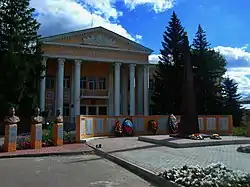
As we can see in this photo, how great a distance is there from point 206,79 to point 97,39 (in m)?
14.8

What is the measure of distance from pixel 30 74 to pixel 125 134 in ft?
43.2

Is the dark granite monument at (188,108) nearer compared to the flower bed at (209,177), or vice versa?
the flower bed at (209,177)

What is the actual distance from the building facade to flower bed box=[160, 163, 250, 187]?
3050 cm

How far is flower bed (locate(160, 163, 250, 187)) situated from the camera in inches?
252

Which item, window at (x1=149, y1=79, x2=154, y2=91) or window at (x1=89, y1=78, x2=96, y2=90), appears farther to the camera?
window at (x1=149, y1=79, x2=154, y2=91)

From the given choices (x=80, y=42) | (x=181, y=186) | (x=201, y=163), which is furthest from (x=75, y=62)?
(x=181, y=186)

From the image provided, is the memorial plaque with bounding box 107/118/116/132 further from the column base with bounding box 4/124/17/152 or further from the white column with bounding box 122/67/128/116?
the white column with bounding box 122/67/128/116

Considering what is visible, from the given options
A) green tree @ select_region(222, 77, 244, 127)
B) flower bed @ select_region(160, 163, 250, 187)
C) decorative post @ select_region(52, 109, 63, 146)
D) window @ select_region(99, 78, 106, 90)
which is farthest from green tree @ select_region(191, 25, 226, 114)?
flower bed @ select_region(160, 163, 250, 187)

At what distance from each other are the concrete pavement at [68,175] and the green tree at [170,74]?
98.3 feet

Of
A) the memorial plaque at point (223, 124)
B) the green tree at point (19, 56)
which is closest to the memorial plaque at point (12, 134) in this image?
the green tree at point (19, 56)

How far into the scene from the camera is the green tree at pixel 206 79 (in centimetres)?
4066

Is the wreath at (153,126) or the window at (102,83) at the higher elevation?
the window at (102,83)

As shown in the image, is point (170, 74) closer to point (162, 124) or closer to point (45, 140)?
point (162, 124)

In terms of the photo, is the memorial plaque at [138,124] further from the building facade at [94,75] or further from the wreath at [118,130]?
the building facade at [94,75]
